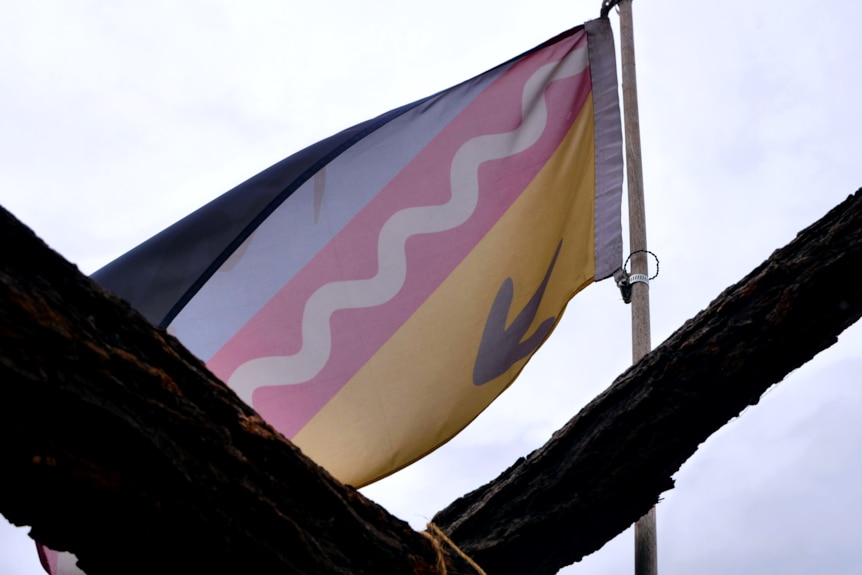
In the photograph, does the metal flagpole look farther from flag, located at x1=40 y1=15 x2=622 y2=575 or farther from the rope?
the rope

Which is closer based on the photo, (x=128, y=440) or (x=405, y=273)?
(x=128, y=440)

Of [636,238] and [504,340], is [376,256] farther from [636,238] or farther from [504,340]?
[636,238]

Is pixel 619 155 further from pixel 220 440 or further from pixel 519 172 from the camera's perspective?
pixel 220 440

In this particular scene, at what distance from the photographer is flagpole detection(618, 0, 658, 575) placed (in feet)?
15.2

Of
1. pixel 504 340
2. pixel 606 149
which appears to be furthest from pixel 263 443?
pixel 606 149

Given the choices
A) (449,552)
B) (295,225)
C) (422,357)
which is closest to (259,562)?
(449,552)

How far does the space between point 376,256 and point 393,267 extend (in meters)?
0.10

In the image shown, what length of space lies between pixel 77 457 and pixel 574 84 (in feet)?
13.3

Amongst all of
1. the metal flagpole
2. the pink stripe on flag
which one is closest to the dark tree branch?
the pink stripe on flag

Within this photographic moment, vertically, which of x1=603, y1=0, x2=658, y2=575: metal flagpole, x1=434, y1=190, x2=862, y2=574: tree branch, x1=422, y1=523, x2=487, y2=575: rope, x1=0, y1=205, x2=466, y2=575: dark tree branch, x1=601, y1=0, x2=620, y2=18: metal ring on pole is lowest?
x1=0, y1=205, x2=466, y2=575: dark tree branch

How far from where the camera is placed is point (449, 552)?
11.1ft

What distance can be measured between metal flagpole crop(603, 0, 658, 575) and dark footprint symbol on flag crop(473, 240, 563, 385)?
0.61 metres

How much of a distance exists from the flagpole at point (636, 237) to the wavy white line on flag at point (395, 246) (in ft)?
2.05

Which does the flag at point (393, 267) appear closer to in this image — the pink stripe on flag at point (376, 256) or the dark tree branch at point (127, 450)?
the pink stripe on flag at point (376, 256)
